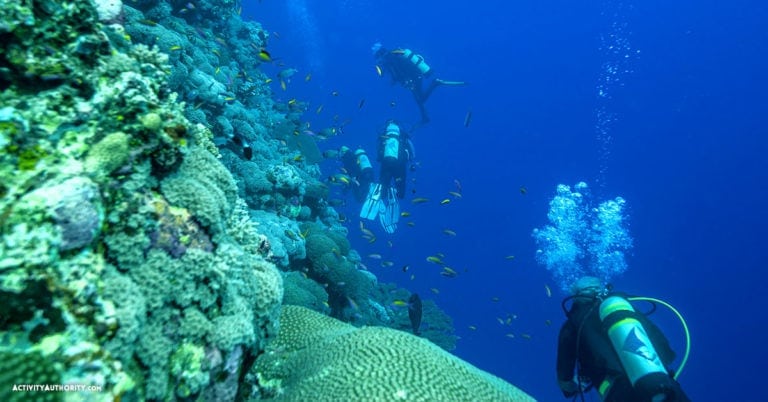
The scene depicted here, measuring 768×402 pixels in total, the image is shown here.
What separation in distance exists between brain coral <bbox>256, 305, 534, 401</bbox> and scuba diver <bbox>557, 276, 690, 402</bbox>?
80.0 inches

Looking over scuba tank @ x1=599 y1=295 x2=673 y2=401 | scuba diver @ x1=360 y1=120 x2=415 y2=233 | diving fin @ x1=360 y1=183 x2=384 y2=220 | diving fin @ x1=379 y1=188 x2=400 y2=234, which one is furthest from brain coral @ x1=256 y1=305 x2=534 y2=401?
diving fin @ x1=379 y1=188 x2=400 y2=234

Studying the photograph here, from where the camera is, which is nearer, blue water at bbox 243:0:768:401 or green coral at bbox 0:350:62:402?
green coral at bbox 0:350:62:402

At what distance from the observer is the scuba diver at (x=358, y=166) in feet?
47.5

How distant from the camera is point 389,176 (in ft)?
47.7

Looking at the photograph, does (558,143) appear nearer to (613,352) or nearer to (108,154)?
(613,352)

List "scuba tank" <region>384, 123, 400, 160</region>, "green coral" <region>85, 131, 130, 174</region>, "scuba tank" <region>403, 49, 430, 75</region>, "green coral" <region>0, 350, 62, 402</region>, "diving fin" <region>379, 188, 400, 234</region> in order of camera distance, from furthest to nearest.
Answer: "scuba tank" <region>403, 49, 430, 75</region>
"diving fin" <region>379, 188, 400, 234</region>
"scuba tank" <region>384, 123, 400, 160</region>
"green coral" <region>85, 131, 130, 174</region>
"green coral" <region>0, 350, 62, 402</region>

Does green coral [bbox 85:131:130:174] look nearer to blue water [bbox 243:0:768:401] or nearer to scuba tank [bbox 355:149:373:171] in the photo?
scuba tank [bbox 355:149:373:171]

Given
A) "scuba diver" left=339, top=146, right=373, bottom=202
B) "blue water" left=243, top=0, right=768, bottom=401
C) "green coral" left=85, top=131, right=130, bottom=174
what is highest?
"blue water" left=243, top=0, right=768, bottom=401

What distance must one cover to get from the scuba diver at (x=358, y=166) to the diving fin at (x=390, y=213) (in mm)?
975

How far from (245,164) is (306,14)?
276ft

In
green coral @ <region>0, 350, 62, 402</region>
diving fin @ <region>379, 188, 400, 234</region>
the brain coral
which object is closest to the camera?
green coral @ <region>0, 350, 62, 402</region>

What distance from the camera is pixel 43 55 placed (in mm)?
2055

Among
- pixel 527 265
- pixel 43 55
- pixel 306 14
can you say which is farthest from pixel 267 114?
pixel 306 14

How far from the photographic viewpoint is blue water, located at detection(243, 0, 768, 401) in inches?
2056
